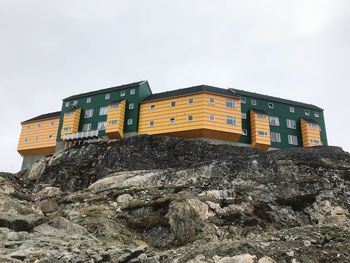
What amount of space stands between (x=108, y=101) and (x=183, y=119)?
15252mm

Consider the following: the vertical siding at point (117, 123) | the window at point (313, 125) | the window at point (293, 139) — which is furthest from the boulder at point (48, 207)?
the window at point (313, 125)

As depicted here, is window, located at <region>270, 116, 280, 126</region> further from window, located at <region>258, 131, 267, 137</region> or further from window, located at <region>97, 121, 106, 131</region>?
window, located at <region>97, 121, 106, 131</region>

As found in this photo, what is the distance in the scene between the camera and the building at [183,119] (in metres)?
51.4

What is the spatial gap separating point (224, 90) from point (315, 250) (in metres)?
44.9

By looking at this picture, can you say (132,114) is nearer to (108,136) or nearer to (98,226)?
(108,136)

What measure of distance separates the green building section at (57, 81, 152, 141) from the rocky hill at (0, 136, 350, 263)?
13.0 m

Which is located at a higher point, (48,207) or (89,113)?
(89,113)

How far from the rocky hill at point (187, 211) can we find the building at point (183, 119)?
892 centimetres

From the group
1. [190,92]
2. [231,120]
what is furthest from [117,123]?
[231,120]

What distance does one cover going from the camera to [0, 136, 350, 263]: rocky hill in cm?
1321

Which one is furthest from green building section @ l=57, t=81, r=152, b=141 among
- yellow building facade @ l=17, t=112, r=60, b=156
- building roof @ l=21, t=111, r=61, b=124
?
yellow building facade @ l=17, t=112, r=60, b=156

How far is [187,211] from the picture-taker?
Result: 2134 cm

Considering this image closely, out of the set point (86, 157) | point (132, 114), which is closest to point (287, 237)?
point (86, 157)

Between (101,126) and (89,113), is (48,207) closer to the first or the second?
(101,126)
